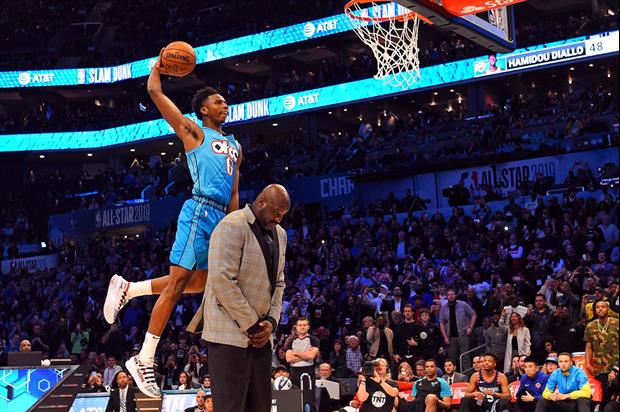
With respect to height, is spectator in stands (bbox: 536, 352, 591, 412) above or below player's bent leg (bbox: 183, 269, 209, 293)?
below

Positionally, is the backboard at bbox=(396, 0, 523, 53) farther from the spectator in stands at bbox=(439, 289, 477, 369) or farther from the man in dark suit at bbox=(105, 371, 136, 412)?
the man in dark suit at bbox=(105, 371, 136, 412)

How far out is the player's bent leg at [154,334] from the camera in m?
6.06

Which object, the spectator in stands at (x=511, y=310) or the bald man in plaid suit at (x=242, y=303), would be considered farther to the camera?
the spectator in stands at (x=511, y=310)

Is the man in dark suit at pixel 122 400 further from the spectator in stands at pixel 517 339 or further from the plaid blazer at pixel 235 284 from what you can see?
the plaid blazer at pixel 235 284

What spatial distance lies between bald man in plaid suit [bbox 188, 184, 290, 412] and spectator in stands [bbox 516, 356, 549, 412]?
749 cm

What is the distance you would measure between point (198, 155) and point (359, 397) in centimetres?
732

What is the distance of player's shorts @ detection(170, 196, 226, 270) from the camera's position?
6.13 m

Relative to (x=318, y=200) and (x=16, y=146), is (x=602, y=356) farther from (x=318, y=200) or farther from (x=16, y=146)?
(x=16, y=146)

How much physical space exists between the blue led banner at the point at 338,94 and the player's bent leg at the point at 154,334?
21571 mm

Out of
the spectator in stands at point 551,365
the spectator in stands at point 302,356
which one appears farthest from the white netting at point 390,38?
the spectator in stands at point 551,365

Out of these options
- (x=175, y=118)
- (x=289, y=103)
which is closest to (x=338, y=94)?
(x=289, y=103)

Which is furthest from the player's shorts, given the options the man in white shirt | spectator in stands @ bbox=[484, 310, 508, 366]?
the man in white shirt

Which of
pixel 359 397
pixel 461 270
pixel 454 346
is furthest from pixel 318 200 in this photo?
pixel 359 397

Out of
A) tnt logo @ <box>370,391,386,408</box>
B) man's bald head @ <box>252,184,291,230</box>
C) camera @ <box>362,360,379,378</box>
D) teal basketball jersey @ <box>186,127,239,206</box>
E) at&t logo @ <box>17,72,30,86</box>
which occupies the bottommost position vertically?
tnt logo @ <box>370,391,386,408</box>
